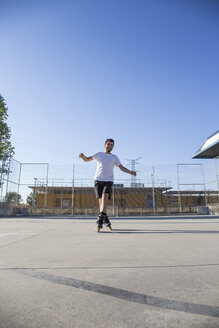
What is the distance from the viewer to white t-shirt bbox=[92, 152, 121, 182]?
10.2 ft

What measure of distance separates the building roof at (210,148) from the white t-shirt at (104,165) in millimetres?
11424

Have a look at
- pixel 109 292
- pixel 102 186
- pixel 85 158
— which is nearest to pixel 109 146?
pixel 85 158

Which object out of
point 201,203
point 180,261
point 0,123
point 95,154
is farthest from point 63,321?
point 201,203

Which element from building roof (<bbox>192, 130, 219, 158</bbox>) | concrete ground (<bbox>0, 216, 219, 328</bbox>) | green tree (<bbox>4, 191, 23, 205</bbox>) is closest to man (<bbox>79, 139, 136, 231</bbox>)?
concrete ground (<bbox>0, 216, 219, 328</bbox>)

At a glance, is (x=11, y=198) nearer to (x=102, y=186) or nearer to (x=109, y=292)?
(x=102, y=186)

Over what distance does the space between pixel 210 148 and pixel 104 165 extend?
1257 cm

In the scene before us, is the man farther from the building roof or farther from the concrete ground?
the building roof

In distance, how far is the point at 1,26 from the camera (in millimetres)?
4047

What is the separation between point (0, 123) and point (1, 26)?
1096 centimetres

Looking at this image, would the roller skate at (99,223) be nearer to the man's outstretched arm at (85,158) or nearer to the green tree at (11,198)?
the man's outstretched arm at (85,158)

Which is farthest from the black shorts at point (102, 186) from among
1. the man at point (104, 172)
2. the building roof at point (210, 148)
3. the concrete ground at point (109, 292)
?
the building roof at point (210, 148)

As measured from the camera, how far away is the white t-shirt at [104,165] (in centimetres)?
310

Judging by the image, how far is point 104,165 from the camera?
3166mm

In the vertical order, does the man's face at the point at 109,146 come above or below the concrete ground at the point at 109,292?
above
